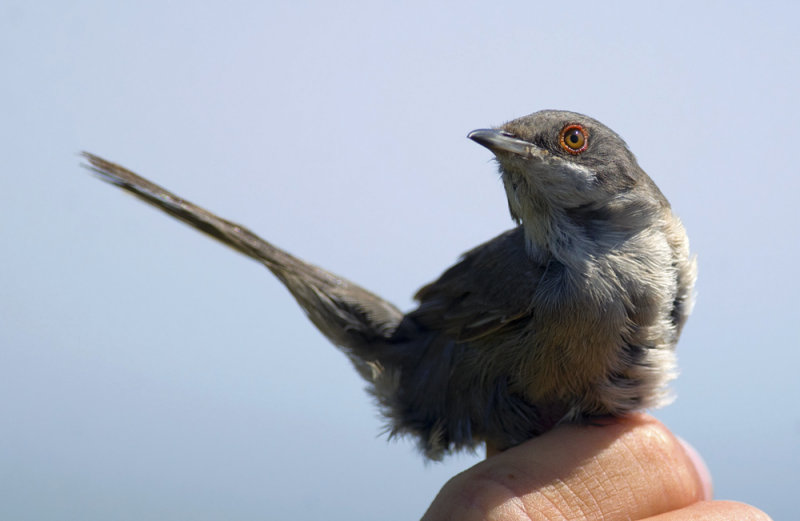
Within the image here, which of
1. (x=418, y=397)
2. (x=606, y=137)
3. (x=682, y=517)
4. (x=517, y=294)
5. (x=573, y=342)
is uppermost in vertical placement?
(x=606, y=137)

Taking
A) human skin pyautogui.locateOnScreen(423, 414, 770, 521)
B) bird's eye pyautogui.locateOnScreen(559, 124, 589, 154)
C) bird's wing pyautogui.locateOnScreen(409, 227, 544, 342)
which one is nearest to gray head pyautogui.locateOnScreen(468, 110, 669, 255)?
bird's eye pyautogui.locateOnScreen(559, 124, 589, 154)

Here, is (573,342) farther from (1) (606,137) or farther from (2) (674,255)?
(1) (606,137)

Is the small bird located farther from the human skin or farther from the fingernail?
the fingernail

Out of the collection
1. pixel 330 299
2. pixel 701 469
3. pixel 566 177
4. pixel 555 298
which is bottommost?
pixel 701 469

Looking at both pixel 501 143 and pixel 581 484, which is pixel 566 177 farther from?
pixel 581 484

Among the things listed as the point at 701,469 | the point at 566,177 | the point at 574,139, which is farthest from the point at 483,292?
the point at 701,469

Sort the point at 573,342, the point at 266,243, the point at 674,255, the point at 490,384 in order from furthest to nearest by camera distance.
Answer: the point at 266,243
the point at 490,384
the point at 674,255
the point at 573,342

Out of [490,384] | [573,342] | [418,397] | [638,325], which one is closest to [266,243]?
[418,397]
